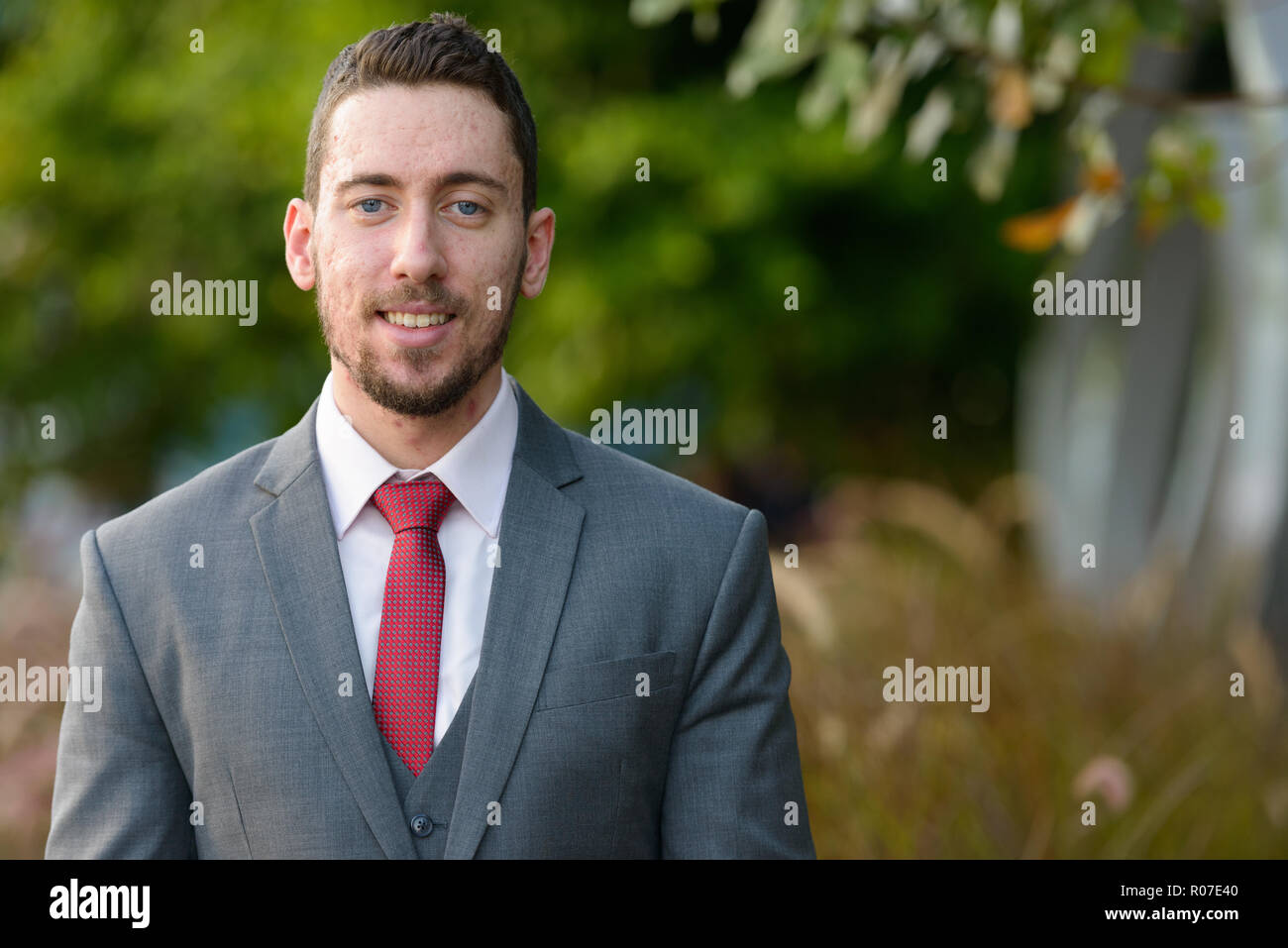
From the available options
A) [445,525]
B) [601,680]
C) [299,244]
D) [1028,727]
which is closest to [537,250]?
[299,244]

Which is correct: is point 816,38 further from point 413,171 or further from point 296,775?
point 296,775

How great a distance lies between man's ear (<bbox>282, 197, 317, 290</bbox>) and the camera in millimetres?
2320

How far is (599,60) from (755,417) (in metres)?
2.97

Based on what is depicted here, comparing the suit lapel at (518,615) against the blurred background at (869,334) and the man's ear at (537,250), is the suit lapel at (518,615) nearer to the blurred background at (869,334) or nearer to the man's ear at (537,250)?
the man's ear at (537,250)

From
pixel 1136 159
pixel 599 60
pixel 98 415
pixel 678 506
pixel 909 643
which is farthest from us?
pixel 98 415

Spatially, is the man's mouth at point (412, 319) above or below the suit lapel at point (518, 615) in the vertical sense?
above

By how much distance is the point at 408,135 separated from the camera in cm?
217

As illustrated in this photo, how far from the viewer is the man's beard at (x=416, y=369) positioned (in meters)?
2.20

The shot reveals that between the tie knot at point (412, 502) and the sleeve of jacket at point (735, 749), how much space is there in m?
0.50

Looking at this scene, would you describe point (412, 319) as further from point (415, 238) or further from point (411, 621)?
point (411, 621)

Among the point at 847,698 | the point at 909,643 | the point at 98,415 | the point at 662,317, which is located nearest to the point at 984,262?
the point at 662,317

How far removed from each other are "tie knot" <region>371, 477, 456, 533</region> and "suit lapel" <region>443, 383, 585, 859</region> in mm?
116

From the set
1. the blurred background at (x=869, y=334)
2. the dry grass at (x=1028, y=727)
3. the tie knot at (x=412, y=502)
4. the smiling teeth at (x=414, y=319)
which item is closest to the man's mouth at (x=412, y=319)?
the smiling teeth at (x=414, y=319)

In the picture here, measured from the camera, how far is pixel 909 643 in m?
5.35
